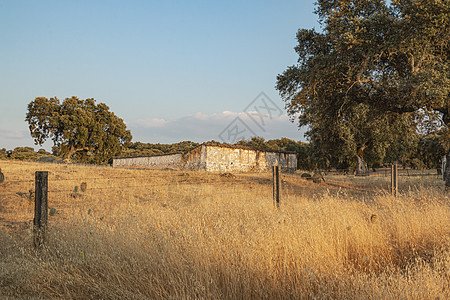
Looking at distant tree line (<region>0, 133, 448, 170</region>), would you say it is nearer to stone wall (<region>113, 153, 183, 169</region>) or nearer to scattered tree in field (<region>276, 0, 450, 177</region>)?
stone wall (<region>113, 153, 183, 169</region>)

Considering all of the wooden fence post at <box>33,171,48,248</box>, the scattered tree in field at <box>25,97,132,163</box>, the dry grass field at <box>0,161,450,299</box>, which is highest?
the scattered tree in field at <box>25,97,132,163</box>

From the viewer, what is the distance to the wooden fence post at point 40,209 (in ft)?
18.5

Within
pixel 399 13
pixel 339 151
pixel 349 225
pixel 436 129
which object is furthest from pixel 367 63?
pixel 339 151

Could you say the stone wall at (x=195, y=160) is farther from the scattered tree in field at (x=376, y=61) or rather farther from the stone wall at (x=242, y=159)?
the scattered tree in field at (x=376, y=61)

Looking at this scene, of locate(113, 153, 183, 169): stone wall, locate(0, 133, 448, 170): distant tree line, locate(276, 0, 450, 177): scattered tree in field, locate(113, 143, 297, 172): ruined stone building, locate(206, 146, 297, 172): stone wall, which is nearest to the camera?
locate(276, 0, 450, 177): scattered tree in field

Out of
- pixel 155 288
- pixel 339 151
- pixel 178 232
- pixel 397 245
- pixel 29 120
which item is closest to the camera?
pixel 155 288

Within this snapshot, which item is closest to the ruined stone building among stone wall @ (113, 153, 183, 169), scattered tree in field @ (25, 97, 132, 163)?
stone wall @ (113, 153, 183, 169)

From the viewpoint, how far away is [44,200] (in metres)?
5.79

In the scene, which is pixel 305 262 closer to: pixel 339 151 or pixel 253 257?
pixel 253 257

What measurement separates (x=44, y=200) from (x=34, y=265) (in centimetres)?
156

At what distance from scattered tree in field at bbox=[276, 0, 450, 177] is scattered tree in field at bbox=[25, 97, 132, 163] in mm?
37313

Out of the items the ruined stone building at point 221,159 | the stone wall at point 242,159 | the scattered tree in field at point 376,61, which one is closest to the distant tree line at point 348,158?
the ruined stone building at point 221,159

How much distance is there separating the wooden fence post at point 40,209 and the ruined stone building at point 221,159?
89.1 ft

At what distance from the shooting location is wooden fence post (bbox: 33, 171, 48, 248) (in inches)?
221
